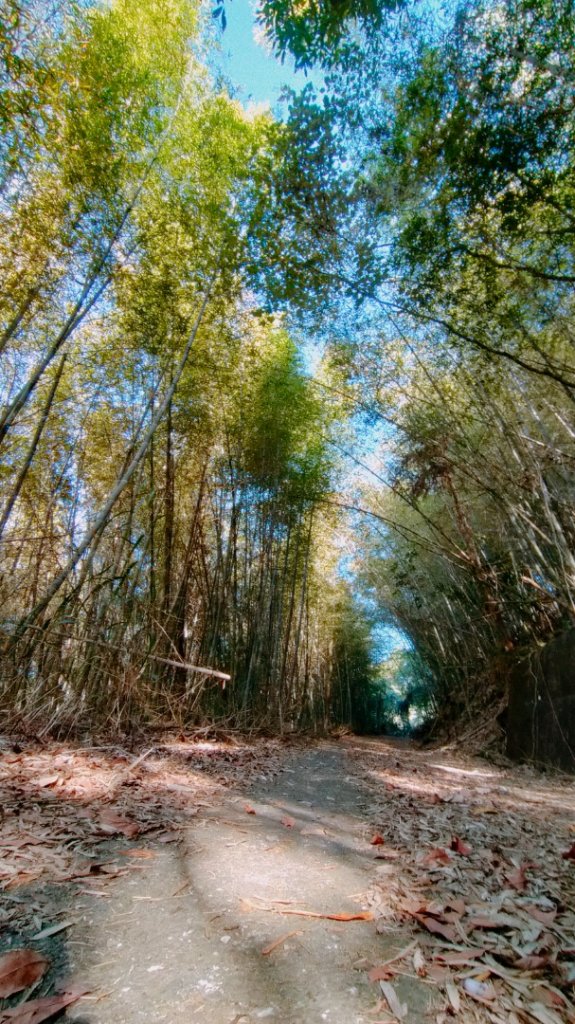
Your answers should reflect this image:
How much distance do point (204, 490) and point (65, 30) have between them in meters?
3.81

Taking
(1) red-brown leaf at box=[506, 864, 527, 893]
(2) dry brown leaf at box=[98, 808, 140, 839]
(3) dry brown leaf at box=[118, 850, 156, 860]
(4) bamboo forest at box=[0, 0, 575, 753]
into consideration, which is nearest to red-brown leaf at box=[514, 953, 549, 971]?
(1) red-brown leaf at box=[506, 864, 527, 893]

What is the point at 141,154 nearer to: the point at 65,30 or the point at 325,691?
the point at 65,30

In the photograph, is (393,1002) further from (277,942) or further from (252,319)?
(252,319)

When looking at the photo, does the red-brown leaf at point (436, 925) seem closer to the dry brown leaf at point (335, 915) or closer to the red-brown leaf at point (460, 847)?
the dry brown leaf at point (335, 915)

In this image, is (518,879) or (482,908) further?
(518,879)

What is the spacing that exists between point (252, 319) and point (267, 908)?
5024 millimetres

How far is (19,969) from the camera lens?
844mm

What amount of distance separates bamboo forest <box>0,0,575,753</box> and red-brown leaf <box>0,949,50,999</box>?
191 centimetres

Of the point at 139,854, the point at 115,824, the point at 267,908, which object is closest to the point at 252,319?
the point at 115,824

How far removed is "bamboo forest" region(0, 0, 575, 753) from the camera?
2.47m

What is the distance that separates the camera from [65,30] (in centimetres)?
299

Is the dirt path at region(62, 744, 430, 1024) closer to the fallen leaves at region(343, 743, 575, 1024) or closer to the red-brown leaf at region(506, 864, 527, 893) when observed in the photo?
the fallen leaves at region(343, 743, 575, 1024)

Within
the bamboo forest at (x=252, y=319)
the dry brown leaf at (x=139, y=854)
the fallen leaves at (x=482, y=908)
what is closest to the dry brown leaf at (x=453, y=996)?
the fallen leaves at (x=482, y=908)

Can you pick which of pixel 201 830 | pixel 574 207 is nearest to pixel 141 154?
pixel 574 207
